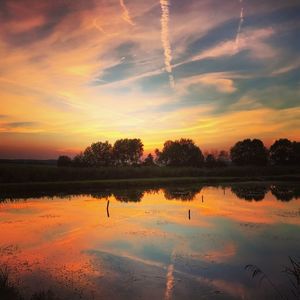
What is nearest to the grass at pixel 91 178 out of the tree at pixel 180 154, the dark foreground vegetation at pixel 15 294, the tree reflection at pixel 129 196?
the tree reflection at pixel 129 196

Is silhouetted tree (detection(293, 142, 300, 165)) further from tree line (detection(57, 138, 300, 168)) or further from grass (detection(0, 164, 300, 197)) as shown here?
grass (detection(0, 164, 300, 197))

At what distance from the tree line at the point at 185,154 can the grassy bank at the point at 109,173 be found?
14.9 m

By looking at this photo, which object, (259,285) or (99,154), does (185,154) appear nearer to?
(99,154)

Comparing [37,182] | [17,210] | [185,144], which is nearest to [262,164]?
[185,144]

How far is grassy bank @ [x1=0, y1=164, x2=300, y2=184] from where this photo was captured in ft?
194

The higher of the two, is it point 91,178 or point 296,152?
point 296,152

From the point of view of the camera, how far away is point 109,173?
227ft

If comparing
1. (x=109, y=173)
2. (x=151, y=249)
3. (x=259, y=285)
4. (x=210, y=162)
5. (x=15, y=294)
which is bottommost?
(x=259, y=285)

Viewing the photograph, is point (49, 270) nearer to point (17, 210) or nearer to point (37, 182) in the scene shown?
point (17, 210)

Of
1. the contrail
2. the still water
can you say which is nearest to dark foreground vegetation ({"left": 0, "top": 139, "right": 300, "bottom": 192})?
the still water

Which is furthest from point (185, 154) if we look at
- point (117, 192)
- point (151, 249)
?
point (151, 249)

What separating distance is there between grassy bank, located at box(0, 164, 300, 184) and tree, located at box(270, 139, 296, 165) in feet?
45.7

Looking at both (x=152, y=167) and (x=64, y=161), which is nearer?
(x=152, y=167)

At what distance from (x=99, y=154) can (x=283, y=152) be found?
169ft
